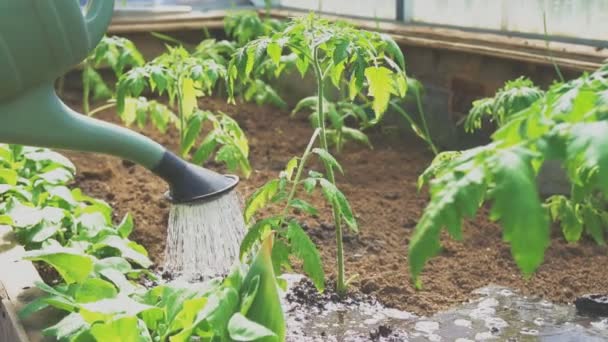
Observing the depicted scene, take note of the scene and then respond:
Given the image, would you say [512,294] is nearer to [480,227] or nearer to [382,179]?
[480,227]

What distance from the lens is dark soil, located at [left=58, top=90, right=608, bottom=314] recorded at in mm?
2357

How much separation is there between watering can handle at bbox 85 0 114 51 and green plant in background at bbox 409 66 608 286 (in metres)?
0.98

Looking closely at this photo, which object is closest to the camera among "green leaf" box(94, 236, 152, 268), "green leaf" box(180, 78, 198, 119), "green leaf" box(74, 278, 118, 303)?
"green leaf" box(74, 278, 118, 303)

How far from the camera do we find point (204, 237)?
222 cm

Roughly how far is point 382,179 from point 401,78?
125cm

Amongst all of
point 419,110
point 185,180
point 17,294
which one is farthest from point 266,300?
point 419,110

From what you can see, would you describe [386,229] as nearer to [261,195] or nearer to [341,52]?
[261,195]

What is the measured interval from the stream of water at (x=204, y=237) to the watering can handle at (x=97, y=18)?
1.29 ft

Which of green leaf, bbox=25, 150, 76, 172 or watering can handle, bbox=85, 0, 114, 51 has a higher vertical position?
watering can handle, bbox=85, 0, 114, 51

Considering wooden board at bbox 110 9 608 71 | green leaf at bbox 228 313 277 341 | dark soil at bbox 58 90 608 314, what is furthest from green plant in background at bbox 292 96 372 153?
green leaf at bbox 228 313 277 341

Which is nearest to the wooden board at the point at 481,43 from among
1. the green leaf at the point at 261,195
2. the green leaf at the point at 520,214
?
the green leaf at the point at 261,195

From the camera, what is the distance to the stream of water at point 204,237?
208 centimetres

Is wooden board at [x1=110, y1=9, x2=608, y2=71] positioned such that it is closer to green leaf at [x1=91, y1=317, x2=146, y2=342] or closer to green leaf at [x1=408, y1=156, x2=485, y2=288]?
green leaf at [x1=91, y1=317, x2=146, y2=342]

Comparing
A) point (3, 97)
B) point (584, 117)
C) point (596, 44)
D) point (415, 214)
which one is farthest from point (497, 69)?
point (584, 117)
